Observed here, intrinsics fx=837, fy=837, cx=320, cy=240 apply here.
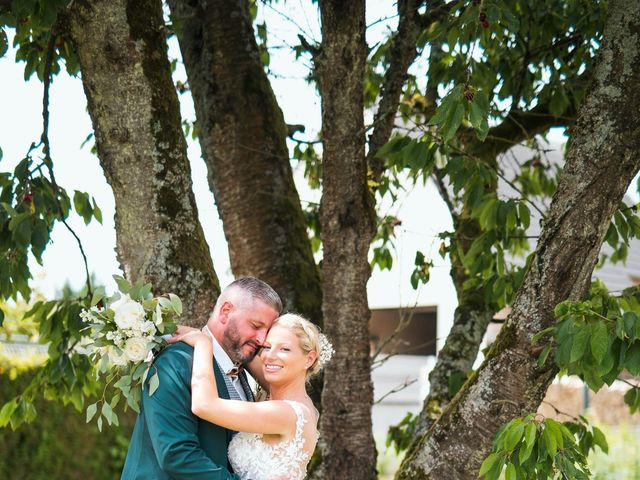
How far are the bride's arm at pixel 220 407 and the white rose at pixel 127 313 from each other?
0.18 metres

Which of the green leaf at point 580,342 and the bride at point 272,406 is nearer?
the bride at point 272,406

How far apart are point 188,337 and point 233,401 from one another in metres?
0.29

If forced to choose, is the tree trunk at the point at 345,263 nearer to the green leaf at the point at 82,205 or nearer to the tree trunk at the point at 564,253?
the tree trunk at the point at 564,253

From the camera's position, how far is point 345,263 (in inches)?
157

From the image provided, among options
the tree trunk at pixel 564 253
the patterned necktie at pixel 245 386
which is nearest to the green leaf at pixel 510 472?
the tree trunk at pixel 564 253

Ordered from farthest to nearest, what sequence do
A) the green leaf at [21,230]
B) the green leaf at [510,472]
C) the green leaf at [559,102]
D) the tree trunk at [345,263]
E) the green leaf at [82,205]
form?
the green leaf at [559,102], the green leaf at [82,205], the green leaf at [21,230], the tree trunk at [345,263], the green leaf at [510,472]

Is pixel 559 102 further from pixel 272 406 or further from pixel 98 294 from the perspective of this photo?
pixel 98 294

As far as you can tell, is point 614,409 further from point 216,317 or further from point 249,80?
point 216,317

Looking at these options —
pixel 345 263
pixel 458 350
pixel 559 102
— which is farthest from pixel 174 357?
pixel 559 102

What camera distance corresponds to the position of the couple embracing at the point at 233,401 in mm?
2607

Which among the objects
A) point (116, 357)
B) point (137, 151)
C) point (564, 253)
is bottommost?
point (116, 357)

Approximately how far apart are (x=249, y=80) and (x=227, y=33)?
282mm

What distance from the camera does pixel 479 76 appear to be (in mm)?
5547

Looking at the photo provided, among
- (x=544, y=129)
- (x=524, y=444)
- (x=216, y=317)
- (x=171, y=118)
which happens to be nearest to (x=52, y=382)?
(x=171, y=118)
